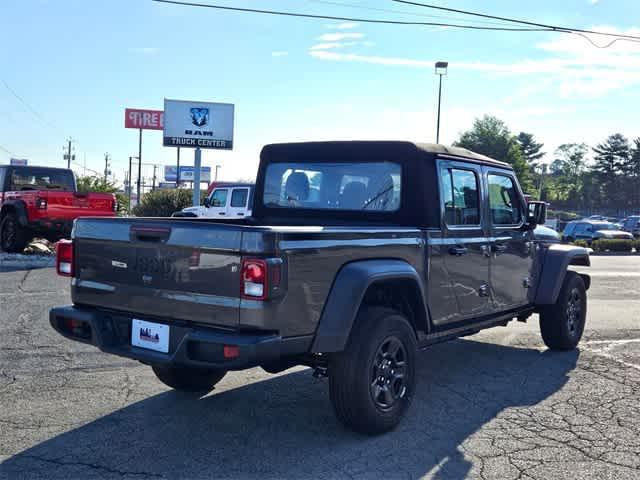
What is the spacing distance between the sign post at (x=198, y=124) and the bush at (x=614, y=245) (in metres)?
16.9

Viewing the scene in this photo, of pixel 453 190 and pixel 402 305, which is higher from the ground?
pixel 453 190

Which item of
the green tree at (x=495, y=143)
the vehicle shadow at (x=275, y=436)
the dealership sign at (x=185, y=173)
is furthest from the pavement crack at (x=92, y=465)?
the dealership sign at (x=185, y=173)

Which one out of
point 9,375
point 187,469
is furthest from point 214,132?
point 187,469

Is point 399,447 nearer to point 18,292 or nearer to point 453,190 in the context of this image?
point 453,190

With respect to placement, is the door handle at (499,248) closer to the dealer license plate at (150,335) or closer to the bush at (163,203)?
the dealer license plate at (150,335)

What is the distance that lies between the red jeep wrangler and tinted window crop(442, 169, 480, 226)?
10202 millimetres

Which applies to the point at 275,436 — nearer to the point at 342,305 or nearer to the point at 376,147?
the point at 342,305

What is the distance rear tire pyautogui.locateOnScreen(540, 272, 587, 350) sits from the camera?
666 cm

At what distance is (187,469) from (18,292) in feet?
23.1

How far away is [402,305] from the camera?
4.59 m

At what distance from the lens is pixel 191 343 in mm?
3619

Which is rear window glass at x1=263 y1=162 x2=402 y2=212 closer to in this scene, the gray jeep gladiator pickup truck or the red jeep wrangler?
the gray jeep gladiator pickup truck

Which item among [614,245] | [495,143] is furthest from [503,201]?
[495,143]

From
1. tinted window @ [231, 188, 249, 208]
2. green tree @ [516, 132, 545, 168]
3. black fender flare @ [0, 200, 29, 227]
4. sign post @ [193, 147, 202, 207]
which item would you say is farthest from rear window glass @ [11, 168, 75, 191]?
green tree @ [516, 132, 545, 168]
